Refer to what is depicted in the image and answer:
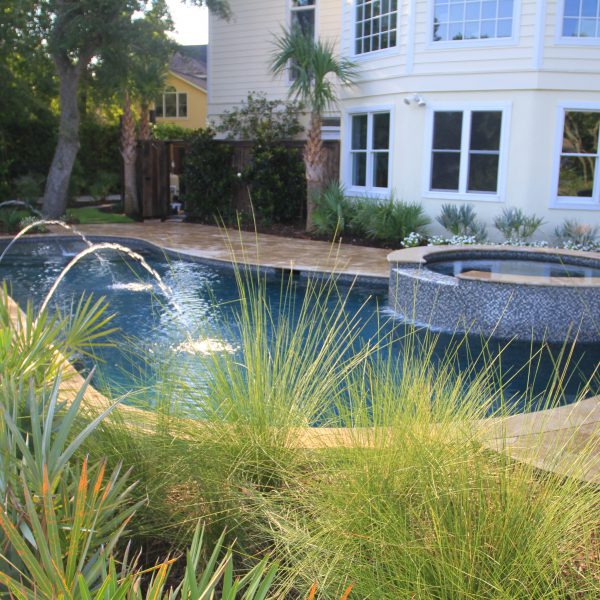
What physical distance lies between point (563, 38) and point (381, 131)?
3.91 metres

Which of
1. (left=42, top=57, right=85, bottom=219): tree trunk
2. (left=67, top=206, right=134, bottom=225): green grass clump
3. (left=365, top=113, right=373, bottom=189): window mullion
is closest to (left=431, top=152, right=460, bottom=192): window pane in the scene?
(left=365, top=113, right=373, bottom=189): window mullion

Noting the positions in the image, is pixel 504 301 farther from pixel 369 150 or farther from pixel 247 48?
pixel 247 48

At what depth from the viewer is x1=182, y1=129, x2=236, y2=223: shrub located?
1692 centimetres

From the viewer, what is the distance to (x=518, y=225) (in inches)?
475

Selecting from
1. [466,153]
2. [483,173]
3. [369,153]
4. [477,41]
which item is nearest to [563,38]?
[477,41]

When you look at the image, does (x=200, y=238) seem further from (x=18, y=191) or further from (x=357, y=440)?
(x=357, y=440)

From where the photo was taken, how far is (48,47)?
1431cm

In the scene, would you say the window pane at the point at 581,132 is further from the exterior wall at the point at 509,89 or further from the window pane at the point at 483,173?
the window pane at the point at 483,173

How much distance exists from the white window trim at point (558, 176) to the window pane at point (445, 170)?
174 cm

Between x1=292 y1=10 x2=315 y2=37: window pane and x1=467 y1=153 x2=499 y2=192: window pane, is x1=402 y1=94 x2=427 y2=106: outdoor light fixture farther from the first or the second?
x1=292 y1=10 x2=315 y2=37: window pane

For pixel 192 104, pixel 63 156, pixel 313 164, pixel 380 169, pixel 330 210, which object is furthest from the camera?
pixel 192 104

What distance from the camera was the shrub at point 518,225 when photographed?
12016 millimetres

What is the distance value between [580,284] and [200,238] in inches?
334

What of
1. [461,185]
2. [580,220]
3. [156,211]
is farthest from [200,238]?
[580,220]
